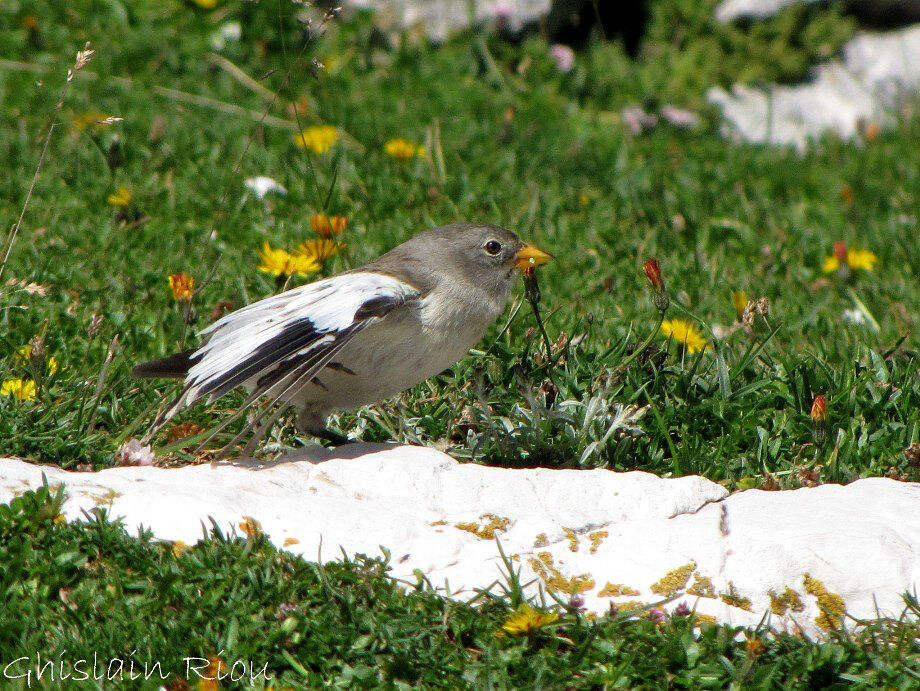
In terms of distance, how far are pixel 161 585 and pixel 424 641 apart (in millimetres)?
675

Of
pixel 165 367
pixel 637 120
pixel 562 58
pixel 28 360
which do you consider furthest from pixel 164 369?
pixel 562 58

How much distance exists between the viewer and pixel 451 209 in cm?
630

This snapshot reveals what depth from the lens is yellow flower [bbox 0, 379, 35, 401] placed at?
4.12 m

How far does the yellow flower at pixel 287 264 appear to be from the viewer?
4.88 metres

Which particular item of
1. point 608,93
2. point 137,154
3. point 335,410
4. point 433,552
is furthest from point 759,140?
point 433,552

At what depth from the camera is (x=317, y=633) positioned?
10.00 feet

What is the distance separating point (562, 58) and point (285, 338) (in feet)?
15.1

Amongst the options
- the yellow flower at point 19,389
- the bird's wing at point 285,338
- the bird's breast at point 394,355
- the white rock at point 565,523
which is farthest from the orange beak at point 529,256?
the yellow flower at point 19,389

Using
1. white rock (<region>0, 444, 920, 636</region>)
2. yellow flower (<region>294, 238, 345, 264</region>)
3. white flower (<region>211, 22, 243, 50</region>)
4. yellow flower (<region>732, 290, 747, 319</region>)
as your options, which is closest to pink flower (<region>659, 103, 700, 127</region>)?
yellow flower (<region>732, 290, 747, 319</region>)

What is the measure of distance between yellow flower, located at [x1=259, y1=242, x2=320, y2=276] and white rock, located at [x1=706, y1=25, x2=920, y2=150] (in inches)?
155

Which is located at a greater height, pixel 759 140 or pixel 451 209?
pixel 451 209

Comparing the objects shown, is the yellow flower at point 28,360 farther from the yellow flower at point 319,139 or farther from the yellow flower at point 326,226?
the yellow flower at point 319,139

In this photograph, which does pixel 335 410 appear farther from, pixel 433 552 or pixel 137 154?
pixel 137 154

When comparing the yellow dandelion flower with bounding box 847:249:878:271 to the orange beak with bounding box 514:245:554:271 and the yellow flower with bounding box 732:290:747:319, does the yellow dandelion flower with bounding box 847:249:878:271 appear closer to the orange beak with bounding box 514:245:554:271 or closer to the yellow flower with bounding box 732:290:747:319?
the yellow flower with bounding box 732:290:747:319
